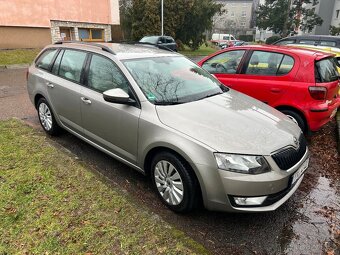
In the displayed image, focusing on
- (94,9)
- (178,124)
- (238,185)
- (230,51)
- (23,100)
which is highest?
(94,9)

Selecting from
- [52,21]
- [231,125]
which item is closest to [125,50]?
[231,125]

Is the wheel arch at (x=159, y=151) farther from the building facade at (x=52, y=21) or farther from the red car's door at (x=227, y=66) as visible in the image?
the building facade at (x=52, y=21)

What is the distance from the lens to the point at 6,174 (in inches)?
136

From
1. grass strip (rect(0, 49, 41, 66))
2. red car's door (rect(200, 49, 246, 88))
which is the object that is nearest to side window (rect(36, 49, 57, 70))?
red car's door (rect(200, 49, 246, 88))

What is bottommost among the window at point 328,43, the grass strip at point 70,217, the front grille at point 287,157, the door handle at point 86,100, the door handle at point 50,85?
the grass strip at point 70,217

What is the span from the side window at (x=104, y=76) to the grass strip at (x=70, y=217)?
1.08 m

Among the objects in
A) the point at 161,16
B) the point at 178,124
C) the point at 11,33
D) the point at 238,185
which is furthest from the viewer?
the point at 161,16

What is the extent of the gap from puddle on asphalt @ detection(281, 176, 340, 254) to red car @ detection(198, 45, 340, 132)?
1471mm

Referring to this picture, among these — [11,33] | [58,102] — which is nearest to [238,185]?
[58,102]

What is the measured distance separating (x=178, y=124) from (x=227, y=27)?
75082 mm

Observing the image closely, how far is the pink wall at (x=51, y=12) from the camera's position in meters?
15.7

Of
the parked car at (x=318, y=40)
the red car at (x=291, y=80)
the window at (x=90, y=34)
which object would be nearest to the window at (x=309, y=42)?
the parked car at (x=318, y=40)

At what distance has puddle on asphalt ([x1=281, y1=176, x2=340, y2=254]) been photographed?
8.83 feet

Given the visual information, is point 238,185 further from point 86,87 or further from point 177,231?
point 86,87
